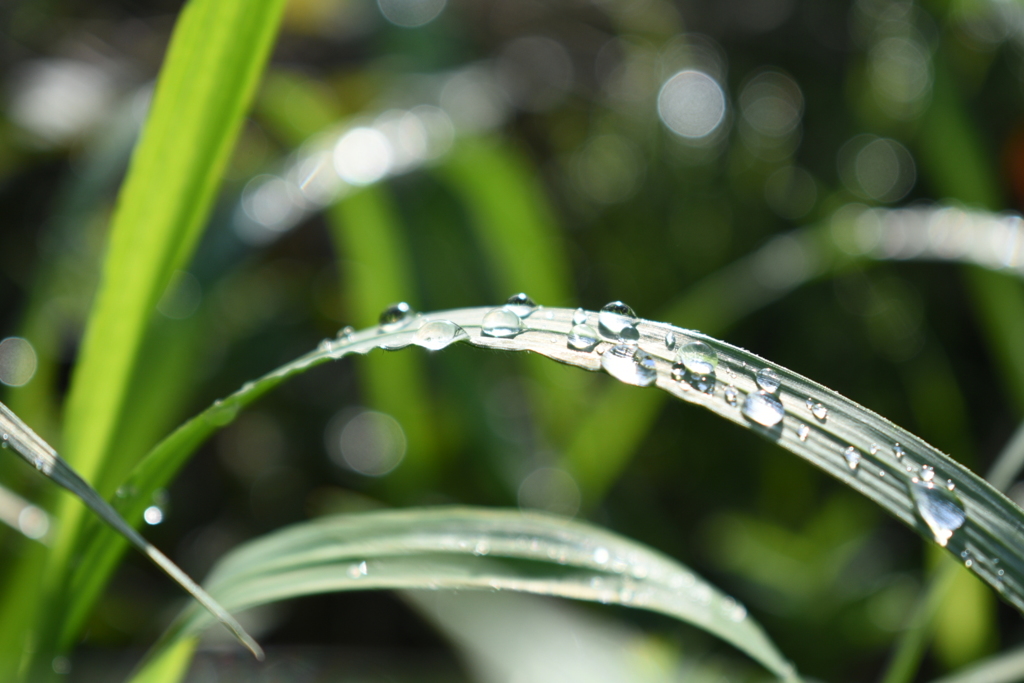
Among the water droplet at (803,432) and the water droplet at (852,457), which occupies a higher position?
the water droplet at (803,432)

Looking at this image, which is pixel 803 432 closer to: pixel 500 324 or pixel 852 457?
pixel 852 457

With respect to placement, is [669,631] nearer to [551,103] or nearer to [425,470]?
[425,470]

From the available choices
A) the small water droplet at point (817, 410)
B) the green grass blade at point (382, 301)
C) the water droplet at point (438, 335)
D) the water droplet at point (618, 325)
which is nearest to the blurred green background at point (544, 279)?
the green grass blade at point (382, 301)

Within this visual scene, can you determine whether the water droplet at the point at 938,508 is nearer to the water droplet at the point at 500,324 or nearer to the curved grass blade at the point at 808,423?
the curved grass blade at the point at 808,423

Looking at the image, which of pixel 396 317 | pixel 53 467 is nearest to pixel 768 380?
pixel 396 317

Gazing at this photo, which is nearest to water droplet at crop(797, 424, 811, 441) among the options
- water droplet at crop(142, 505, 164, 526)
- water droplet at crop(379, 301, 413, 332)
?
water droplet at crop(379, 301, 413, 332)

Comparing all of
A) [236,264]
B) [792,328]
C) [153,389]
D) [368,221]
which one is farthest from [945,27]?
[153,389]
